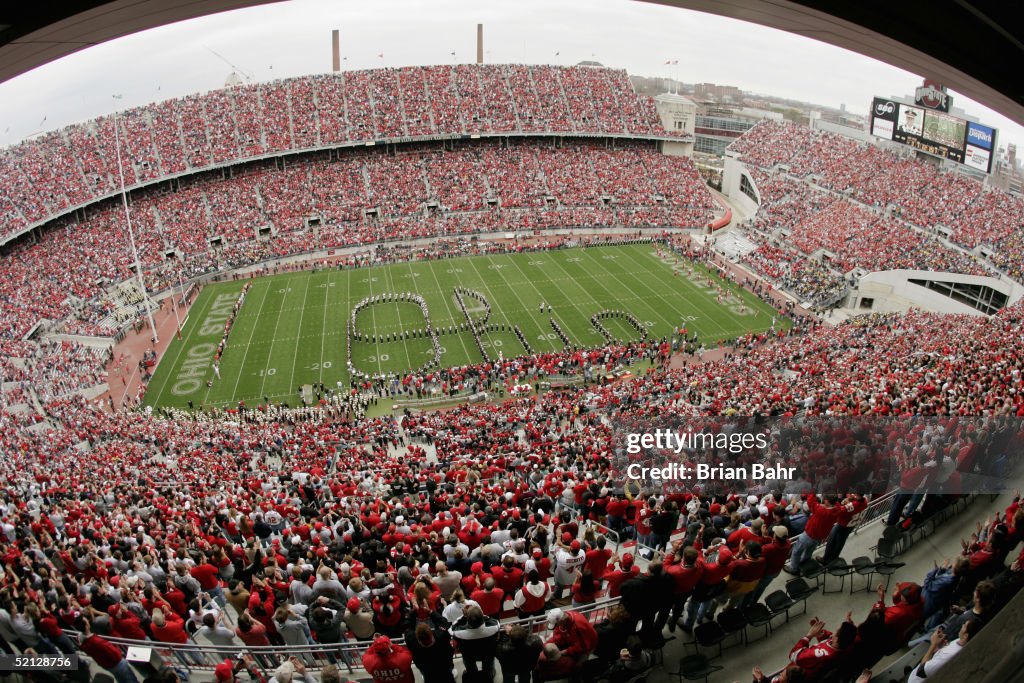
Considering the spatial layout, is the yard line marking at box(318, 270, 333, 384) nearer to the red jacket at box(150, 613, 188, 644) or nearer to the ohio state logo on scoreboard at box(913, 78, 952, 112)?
the red jacket at box(150, 613, 188, 644)

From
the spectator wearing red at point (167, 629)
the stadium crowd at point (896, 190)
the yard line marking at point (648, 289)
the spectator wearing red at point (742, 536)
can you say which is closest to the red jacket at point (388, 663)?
the spectator wearing red at point (167, 629)

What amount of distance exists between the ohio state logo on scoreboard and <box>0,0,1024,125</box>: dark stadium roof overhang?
42.7 metres

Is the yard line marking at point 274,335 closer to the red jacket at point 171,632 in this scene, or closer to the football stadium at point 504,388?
the football stadium at point 504,388

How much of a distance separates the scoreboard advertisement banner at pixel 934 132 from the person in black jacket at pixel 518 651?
1736 inches

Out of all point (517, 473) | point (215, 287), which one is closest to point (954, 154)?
point (517, 473)

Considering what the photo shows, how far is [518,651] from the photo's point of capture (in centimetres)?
500

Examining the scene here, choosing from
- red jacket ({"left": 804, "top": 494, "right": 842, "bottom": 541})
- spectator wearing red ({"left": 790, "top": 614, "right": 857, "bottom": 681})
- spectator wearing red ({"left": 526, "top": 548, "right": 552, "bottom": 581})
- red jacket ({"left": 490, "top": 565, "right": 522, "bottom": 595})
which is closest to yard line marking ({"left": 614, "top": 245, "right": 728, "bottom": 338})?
red jacket ({"left": 804, "top": 494, "right": 842, "bottom": 541})

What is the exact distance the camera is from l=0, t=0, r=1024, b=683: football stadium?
607 centimetres

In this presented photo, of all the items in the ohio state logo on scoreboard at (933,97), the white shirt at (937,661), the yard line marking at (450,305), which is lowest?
the yard line marking at (450,305)

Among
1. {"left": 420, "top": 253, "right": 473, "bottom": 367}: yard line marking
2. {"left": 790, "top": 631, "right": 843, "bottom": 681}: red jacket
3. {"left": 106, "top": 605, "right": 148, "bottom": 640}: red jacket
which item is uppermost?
{"left": 790, "top": 631, "right": 843, "bottom": 681}: red jacket

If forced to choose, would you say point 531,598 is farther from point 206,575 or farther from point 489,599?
point 206,575

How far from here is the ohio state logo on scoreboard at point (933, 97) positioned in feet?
134

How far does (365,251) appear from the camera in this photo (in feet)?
143

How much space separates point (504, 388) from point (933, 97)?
34478 millimetres
